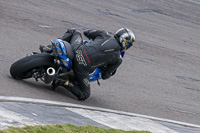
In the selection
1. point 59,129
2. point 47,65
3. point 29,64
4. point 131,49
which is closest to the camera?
point 59,129

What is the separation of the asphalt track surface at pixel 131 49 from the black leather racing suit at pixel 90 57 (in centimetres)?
30

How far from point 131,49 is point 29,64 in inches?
272

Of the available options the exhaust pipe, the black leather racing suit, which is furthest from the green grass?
the black leather racing suit

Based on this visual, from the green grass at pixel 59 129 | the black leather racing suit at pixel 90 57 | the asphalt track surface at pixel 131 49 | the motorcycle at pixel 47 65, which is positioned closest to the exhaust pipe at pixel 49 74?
the motorcycle at pixel 47 65

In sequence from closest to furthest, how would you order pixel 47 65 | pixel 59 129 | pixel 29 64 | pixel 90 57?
pixel 59 129 < pixel 29 64 < pixel 47 65 < pixel 90 57

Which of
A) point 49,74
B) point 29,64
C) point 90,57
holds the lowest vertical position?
point 49,74

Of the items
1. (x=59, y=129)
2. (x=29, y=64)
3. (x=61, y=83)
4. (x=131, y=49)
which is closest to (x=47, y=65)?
(x=29, y=64)

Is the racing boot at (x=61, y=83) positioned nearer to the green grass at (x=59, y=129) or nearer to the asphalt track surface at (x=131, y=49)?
the asphalt track surface at (x=131, y=49)

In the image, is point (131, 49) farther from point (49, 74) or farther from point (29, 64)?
point (29, 64)

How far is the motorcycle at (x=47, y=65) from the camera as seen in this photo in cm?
755

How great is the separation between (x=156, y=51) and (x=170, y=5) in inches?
399

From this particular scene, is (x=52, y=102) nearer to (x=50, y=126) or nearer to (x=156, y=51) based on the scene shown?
(x=50, y=126)

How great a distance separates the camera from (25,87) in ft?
25.3

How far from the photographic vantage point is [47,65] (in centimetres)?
767
